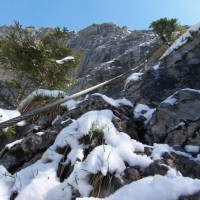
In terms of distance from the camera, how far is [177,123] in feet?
18.1

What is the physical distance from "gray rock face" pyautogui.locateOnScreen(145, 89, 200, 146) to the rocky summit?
15 millimetres

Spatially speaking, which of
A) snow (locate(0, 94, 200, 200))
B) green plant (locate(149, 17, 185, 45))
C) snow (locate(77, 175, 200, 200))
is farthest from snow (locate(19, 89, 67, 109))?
green plant (locate(149, 17, 185, 45))

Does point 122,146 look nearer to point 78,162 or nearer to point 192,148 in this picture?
point 78,162

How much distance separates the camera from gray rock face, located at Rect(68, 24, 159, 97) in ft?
86.8

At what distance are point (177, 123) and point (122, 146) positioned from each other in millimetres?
1366

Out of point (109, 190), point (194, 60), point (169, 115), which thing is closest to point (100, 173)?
point (109, 190)

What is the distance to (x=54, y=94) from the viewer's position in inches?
341

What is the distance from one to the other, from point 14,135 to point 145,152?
12.2 ft

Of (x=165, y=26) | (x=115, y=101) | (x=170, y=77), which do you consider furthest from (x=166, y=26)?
(x=115, y=101)

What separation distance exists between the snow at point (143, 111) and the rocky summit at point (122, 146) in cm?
2

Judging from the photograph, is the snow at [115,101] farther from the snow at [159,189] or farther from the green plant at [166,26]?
the green plant at [166,26]

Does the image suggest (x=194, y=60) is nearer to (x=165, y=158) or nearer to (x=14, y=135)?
(x=165, y=158)

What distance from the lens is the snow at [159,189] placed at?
10.7 feet

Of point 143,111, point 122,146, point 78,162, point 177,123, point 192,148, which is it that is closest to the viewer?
point 78,162
